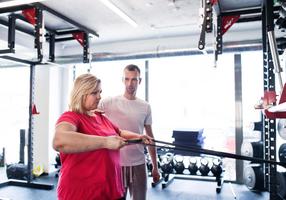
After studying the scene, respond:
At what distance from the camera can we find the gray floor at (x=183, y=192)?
429 centimetres

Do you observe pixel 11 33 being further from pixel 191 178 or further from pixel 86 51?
pixel 191 178

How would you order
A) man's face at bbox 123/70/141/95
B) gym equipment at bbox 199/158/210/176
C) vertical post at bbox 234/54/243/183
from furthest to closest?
vertical post at bbox 234/54/243/183
gym equipment at bbox 199/158/210/176
man's face at bbox 123/70/141/95

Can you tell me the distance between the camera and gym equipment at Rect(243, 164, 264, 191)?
4.50 metres

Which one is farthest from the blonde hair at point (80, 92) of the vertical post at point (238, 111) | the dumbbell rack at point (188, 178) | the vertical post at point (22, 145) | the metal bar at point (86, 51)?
the vertical post at point (22, 145)

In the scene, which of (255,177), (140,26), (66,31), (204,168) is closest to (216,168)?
(204,168)

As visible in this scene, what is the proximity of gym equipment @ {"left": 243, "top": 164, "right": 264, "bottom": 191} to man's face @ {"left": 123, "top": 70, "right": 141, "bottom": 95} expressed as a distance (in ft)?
10.4

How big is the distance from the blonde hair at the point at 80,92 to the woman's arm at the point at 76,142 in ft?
0.60

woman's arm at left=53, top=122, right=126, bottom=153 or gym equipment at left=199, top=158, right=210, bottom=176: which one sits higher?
woman's arm at left=53, top=122, right=126, bottom=153

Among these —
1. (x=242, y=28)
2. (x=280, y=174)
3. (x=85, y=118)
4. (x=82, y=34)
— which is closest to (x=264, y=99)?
(x=85, y=118)

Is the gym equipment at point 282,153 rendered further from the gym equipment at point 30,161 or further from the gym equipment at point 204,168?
the gym equipment at point 30,161

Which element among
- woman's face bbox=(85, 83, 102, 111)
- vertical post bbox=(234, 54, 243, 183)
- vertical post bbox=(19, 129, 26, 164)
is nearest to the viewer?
woman's face bbox=(85, 83, 102, 111)

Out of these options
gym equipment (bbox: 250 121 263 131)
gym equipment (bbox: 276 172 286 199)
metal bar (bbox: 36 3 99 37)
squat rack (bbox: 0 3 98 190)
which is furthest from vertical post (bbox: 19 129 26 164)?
gym equipment (bbox: 276 172 286 199)

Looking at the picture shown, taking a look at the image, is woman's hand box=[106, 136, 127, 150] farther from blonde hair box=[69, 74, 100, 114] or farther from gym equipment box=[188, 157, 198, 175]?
gym equipment box=[188, 157, 198, 175]

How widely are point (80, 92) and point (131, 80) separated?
0.93m
